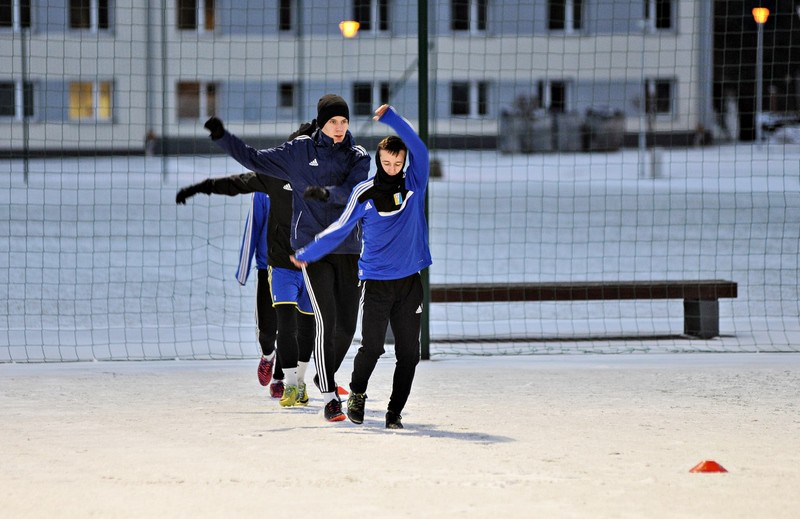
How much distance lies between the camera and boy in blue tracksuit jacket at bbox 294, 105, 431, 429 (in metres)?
6.43

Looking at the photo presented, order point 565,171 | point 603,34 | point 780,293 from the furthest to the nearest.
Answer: point 603,34
point 565,171
point 780,293

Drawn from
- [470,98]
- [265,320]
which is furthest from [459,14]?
[265,320]

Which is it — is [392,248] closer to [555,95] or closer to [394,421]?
[394,421]

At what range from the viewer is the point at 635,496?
16.7 feet

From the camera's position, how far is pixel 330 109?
6770mm

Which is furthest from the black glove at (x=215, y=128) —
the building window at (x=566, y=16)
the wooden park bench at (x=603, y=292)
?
the building window at (x=566, y=16)

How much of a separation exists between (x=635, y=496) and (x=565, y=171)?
26594 mm

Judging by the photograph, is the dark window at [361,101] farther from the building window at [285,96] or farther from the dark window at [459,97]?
the dark window at [459,97]

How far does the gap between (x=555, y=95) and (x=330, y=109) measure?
3952cm

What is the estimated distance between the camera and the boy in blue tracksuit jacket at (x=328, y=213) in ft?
22.3

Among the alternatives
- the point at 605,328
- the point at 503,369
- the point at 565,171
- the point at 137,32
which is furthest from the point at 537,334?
the point at 137,32

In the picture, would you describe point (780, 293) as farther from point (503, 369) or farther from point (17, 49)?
point (17, 49)

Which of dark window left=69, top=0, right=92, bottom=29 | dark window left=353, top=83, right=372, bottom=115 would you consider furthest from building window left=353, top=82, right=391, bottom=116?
dark window left=69, top=0, right=92, bottom=29

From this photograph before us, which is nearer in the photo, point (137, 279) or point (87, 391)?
point (87, 391)
